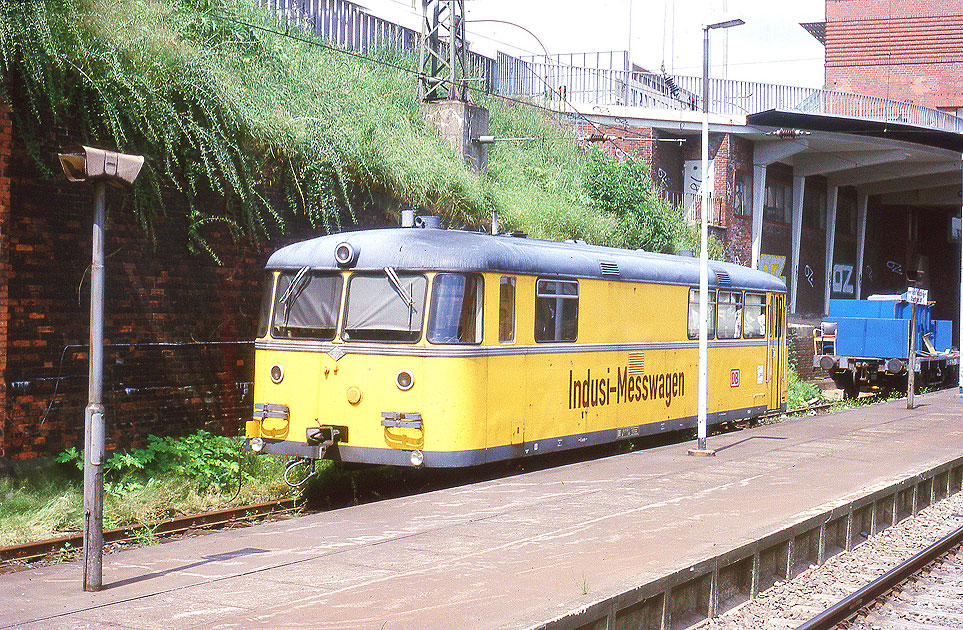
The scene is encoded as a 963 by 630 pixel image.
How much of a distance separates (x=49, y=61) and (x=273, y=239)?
3843 mm

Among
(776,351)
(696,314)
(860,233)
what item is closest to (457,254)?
(696,314)

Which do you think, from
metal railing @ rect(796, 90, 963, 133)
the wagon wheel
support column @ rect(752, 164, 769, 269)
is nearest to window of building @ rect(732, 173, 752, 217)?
support column @ rect(752, 164, 769, 269)

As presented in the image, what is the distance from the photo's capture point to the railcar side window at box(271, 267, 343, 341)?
10.9 meters

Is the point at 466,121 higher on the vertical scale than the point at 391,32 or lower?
lower

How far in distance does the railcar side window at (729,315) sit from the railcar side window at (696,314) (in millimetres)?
178

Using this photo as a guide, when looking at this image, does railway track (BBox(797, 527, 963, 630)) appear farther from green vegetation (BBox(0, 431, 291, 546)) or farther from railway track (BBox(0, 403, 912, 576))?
green vegetation (BBox(0, 431, 291, 546))

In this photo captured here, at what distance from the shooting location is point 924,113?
33719mm

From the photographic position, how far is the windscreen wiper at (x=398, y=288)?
10.4 metres

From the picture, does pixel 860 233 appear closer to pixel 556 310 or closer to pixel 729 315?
pixel 729 315

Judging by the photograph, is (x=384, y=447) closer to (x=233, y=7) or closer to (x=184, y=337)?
(x=184, y=337)

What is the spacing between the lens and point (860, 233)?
37.2m

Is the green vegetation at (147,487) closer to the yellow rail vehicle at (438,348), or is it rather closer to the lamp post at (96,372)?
the yellow rail vehicle at (438,348)

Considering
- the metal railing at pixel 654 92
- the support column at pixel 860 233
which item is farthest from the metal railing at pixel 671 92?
the support column at pixel 860 233

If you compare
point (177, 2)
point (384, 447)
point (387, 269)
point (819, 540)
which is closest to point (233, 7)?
point (177, 2)
